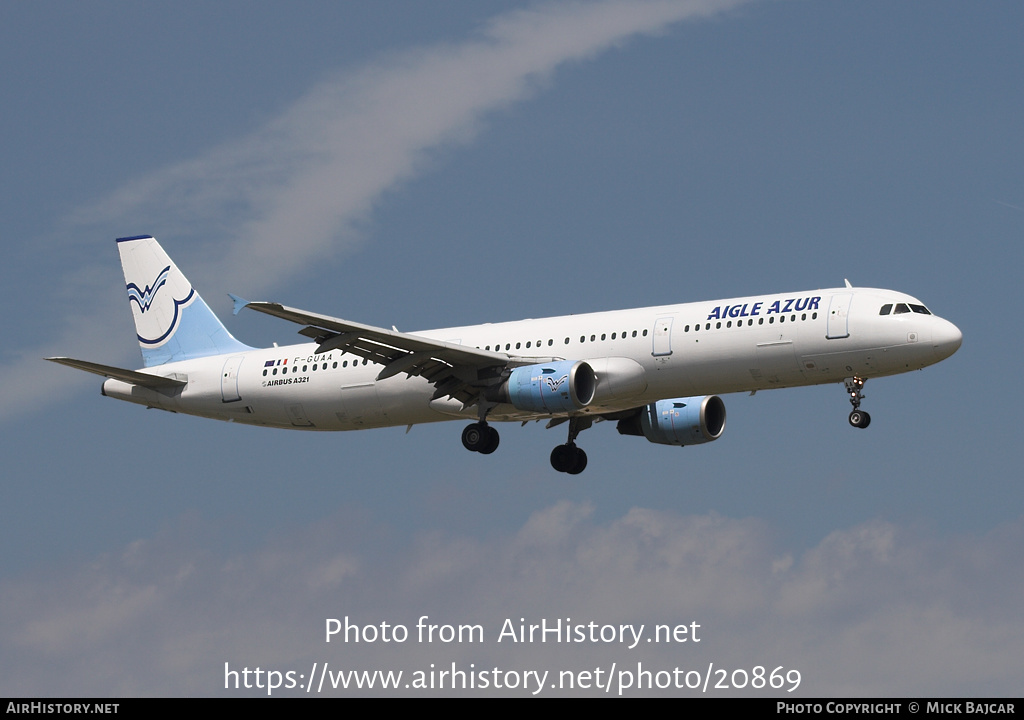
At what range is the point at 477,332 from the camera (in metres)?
51.0

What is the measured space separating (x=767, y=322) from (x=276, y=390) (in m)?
17.2

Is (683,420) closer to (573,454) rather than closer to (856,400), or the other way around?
(573,454)

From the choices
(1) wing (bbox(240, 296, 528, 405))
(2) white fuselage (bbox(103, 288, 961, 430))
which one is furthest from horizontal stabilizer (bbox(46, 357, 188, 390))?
(1) wing (bbox(240, 296, 528, 405))

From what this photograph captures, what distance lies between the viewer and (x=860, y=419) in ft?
148

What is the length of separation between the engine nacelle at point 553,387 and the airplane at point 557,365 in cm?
4

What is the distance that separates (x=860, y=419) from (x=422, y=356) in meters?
13.3

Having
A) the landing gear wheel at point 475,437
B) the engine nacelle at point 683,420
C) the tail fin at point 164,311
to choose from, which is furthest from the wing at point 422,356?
the tail fin at point 164,311

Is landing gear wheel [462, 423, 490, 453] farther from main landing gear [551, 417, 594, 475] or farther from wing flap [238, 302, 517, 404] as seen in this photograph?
main landing gear [551, 417, 594, 475]

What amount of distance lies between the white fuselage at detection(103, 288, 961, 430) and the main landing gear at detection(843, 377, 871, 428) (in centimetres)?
26

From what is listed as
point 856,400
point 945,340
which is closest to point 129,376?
point 856,400

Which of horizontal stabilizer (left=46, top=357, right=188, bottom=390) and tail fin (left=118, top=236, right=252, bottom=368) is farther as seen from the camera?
tail fin (left=118, top=236, right=252, bottom=368)

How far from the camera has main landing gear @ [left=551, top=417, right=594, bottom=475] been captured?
53.9 m
